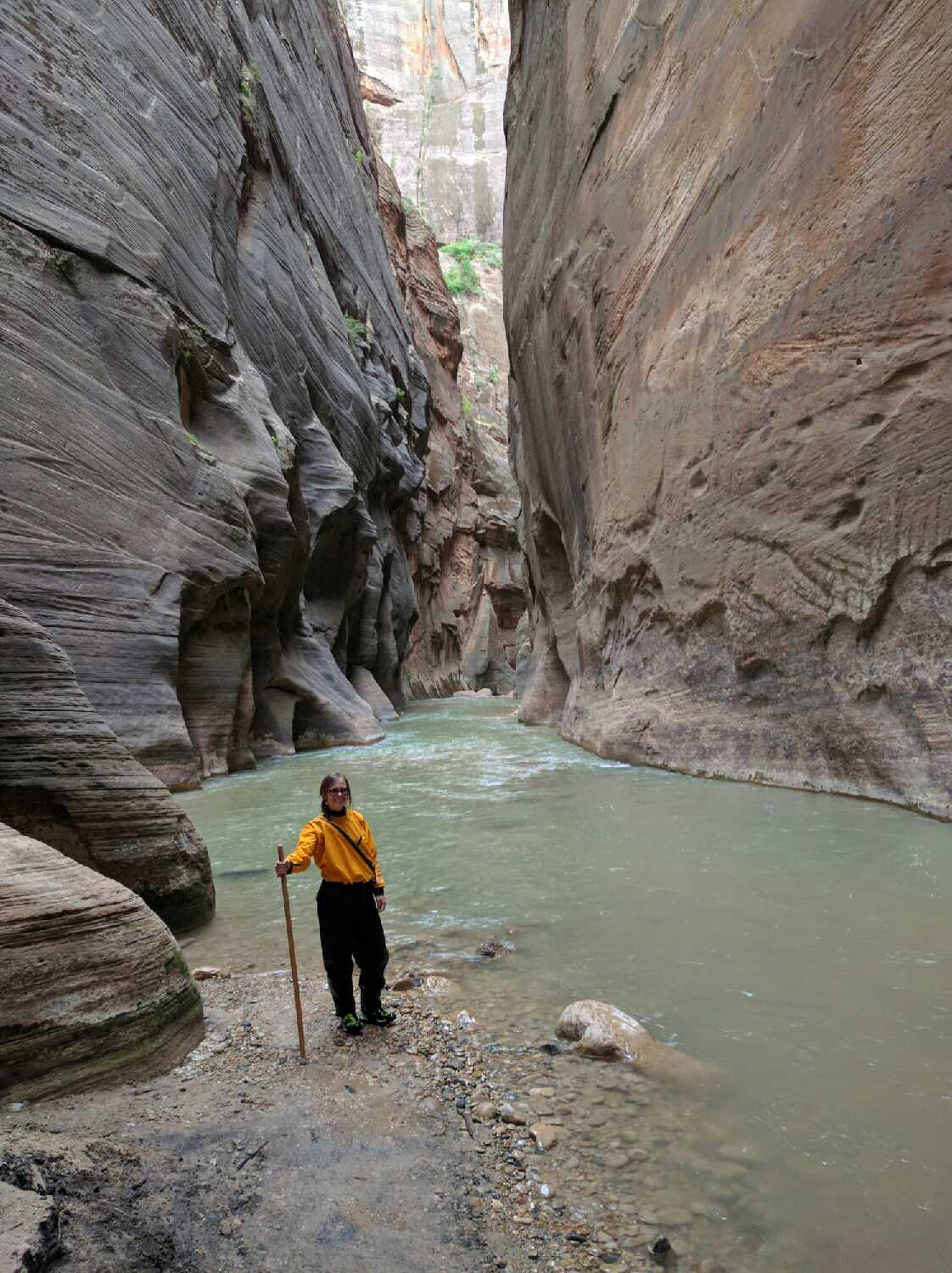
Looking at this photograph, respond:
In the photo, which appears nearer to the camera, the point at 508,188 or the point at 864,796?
the point at 864,796

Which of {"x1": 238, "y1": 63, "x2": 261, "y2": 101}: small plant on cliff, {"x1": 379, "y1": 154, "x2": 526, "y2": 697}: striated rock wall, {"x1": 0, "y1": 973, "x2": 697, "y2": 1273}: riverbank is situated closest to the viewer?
{"x1": 0, "y1": 973, "x2": 697, "y2": 1273}: riverbank

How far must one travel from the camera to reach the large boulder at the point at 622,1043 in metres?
2.54

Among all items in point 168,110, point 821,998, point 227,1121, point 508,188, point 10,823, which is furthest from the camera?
point 508,188

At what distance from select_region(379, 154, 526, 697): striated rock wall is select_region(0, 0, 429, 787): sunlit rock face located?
17694 mm

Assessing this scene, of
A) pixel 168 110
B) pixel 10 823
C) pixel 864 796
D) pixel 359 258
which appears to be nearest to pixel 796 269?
pixel 864 796

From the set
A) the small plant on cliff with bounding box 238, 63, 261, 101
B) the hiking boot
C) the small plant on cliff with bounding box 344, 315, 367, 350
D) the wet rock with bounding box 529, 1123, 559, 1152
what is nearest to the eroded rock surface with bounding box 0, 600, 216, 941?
the hiking boot

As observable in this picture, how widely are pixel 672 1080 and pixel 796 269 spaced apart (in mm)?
7578

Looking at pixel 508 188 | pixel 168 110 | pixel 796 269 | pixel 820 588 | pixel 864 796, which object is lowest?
pixel 864 796

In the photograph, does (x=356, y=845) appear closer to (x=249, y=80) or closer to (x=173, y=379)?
(x=173, y=379)

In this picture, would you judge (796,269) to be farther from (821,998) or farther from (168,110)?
(168,110)

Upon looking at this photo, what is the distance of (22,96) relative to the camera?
30.9ft

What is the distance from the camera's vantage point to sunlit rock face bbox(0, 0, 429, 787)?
8914 millimetres

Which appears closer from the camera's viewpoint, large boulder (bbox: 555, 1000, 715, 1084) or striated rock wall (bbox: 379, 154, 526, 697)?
large boulder (bbox: 555, 1000, 715, 1084)

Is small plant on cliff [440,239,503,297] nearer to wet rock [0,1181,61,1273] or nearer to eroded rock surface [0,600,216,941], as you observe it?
eroded rock surface [0,600,216,941]
